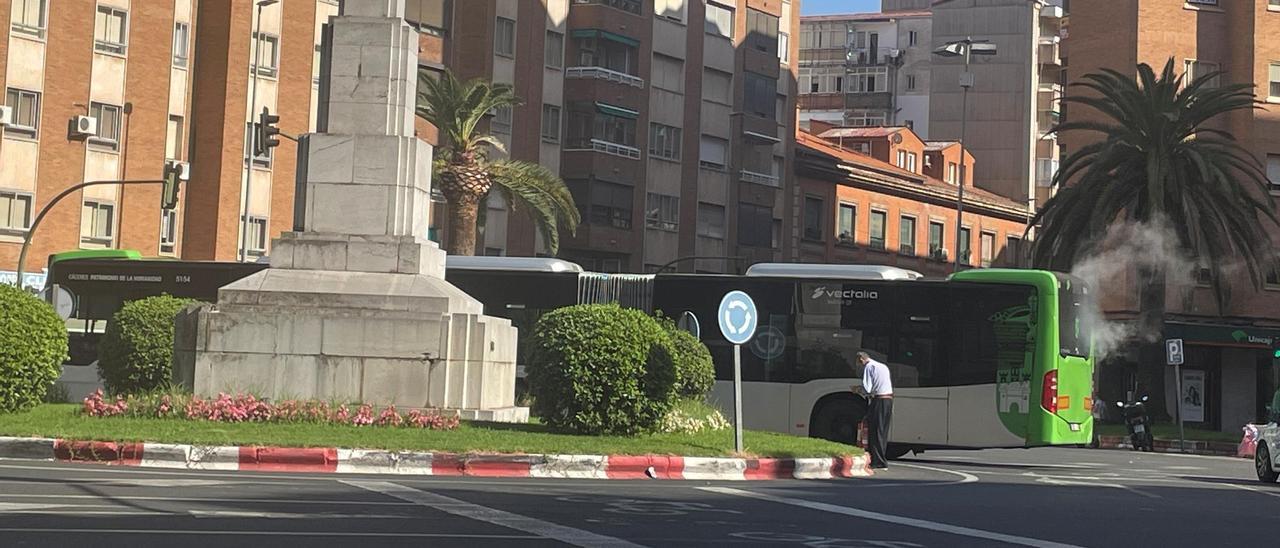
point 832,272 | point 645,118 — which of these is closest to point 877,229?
point 645,118

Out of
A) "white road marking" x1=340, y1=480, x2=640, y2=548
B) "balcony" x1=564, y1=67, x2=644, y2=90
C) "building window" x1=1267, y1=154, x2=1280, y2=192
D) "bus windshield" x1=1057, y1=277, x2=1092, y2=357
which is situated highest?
"balcony" x1=564, y1=67, x2=644, y2=90

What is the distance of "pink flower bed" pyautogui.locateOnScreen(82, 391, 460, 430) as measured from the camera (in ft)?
69.3

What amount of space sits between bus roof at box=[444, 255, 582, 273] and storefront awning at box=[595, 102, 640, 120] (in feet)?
Result: 102

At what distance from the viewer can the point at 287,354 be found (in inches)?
876

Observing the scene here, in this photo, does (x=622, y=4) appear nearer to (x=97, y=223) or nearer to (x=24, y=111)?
(x=97, y=223)

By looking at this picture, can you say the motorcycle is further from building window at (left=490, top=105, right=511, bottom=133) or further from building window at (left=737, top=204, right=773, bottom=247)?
building window at (left=737, top=204, right=773, bottom=247)

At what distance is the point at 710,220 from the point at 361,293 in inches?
1847

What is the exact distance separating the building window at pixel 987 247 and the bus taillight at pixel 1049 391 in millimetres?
56732

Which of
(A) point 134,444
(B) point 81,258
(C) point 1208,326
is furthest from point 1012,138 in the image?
(A) point 134,444

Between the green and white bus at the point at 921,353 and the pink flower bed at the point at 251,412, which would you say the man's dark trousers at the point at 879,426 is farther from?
the pink flower bed at the point at 251,412

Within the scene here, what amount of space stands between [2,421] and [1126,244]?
36550 millimetres

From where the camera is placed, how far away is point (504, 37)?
6006cm

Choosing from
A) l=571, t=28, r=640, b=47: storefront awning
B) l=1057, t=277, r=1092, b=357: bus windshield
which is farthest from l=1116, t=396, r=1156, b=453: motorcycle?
l=571, t=28, r=640, b=47: storefront awning

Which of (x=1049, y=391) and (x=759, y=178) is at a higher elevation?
(x=759, y=178)
